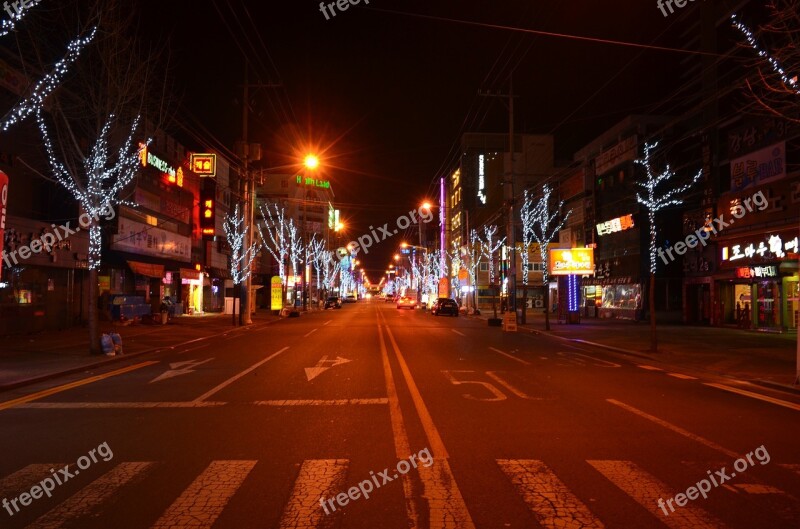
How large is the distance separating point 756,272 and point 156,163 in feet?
106

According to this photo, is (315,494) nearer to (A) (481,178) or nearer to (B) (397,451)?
(B) (397,451)

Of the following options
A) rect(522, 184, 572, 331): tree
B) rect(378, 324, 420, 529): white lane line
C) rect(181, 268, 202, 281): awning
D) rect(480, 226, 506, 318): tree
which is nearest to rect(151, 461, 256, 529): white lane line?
rect(378, 324, 420, 529): white lane line

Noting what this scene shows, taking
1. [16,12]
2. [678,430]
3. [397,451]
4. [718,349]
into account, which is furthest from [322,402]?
[718,349]

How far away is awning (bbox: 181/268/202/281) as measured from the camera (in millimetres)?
40188

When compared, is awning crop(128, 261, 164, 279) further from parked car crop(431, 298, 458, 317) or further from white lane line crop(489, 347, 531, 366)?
parked car crop(431, 298, 458, 317)

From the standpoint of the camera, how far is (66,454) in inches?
276

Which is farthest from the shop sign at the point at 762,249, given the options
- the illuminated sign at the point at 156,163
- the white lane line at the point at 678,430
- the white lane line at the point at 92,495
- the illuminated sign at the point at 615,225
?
the illuminated sign at the point at 156,163

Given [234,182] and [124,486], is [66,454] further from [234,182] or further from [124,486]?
[234,182]

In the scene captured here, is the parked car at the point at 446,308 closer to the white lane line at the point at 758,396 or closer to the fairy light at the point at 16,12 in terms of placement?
the white lane line at the point at 758,396

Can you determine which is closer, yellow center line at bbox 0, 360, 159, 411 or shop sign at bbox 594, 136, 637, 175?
yellow center line at bbox 0, 360, 159, 411

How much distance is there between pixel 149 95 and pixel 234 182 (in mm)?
27219

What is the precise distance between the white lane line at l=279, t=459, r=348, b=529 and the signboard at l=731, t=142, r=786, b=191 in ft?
85.6

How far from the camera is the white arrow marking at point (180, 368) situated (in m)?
13.6

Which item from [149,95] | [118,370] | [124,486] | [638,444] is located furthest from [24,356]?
[638,444]
